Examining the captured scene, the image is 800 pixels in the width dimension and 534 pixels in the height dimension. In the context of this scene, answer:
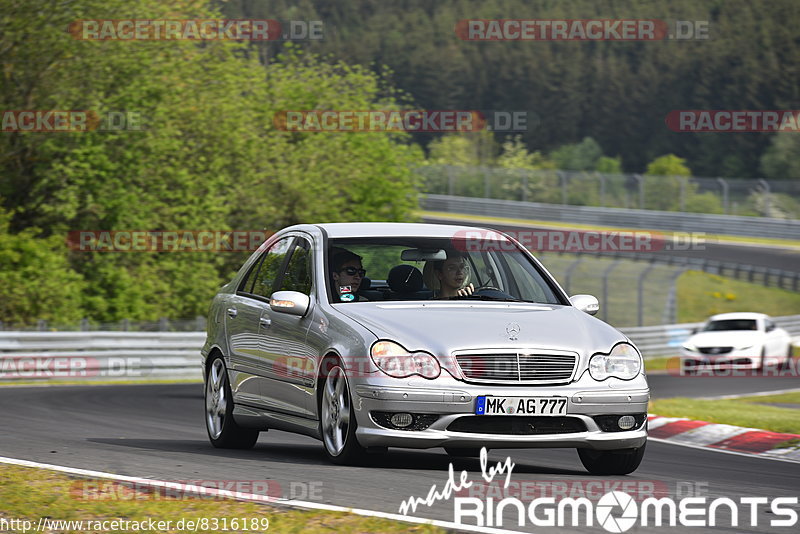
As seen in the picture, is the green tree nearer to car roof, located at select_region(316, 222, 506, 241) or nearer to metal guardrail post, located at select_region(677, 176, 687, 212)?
metal guardrail post, located at select_region(677, 176, 687, 212)

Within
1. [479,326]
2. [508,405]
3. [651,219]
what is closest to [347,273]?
[479,326]

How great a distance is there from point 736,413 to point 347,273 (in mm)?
8431

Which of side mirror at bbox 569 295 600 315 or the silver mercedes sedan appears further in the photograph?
side mirror at bbox 569 295 600 315

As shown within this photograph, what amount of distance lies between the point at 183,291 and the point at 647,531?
96.6 feet

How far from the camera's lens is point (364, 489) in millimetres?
7777

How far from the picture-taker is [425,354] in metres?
8.44

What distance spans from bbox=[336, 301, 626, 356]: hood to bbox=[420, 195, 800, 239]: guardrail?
172 feet

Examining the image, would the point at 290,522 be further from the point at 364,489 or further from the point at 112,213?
the point at 112,213

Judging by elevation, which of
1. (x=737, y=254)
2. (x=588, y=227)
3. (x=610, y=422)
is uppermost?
(x=610, y=422)

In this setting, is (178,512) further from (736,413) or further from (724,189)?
(724,189)

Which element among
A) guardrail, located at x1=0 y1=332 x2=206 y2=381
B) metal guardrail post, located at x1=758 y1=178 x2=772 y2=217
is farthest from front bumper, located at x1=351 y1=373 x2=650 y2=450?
metal guardrail post, located at x1=758 y1=178 x2=772 y2=217

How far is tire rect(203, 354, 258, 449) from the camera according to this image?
34.8ft

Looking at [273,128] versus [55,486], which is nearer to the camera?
[55,486]

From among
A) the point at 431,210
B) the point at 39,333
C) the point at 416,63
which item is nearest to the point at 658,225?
the point at 431,210
